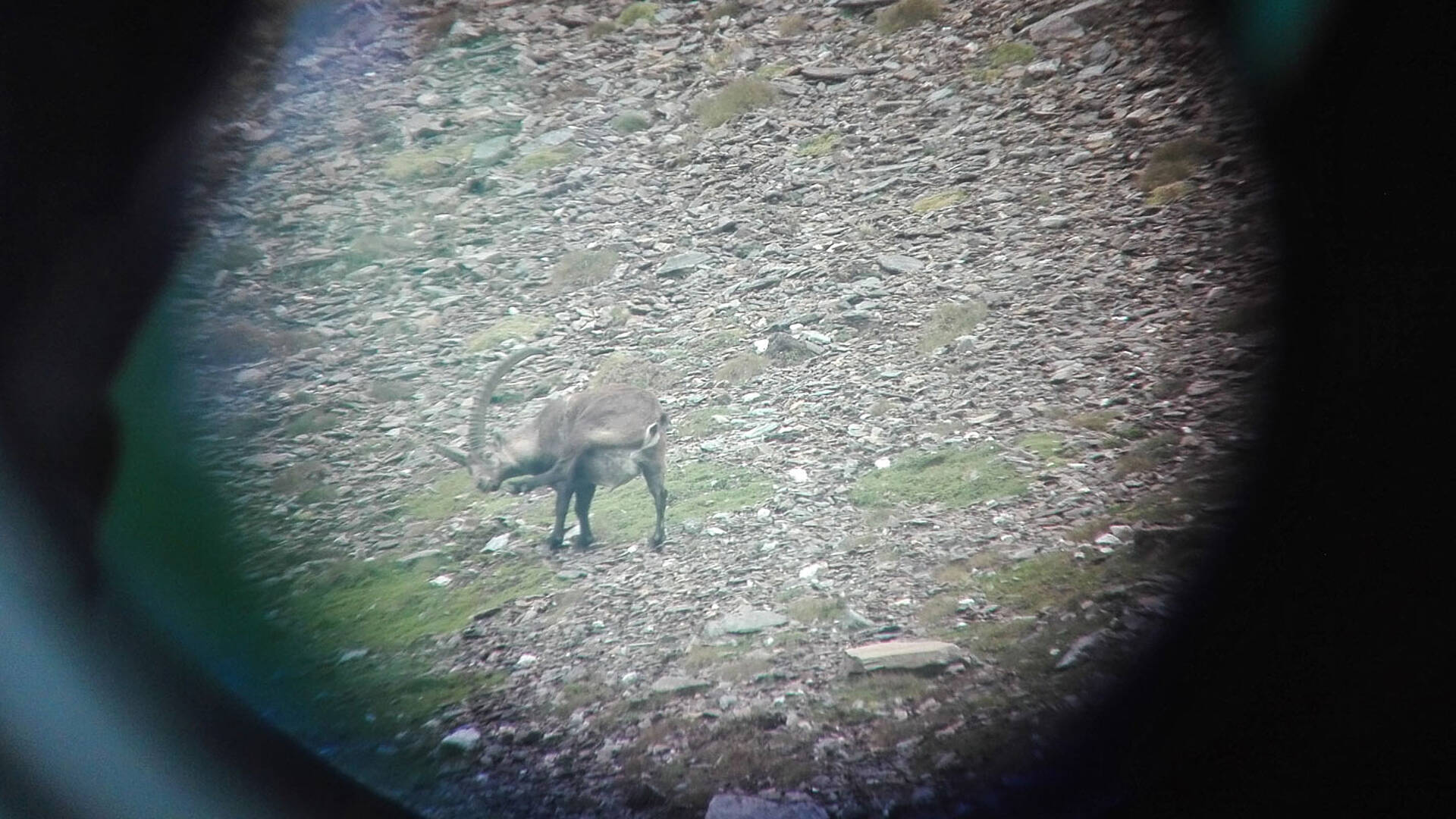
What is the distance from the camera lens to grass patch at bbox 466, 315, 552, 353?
5770mm

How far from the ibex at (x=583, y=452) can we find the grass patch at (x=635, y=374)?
62 cm

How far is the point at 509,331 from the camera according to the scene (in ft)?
19.1

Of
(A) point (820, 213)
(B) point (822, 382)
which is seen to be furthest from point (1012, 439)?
(A) point (820, 213)

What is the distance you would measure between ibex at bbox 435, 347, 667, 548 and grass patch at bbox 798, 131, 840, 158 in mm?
2750

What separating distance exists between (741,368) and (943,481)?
4.76 ft

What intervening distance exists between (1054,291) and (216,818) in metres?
4.77

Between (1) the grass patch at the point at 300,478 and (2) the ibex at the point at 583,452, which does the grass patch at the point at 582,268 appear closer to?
(2) the ibex at the point at 583,452

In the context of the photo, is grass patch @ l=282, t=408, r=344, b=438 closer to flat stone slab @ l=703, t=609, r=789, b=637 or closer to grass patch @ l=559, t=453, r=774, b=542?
grass patch @ l=559, t=453, r=774, b=542

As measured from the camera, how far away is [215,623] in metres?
4.25

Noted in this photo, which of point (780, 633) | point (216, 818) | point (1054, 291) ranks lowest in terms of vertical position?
point (216, 818)

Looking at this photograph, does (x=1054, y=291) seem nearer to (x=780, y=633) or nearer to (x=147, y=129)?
(x=780, y=633)

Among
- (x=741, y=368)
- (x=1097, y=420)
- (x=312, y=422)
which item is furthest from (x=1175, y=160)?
Result: (x=312, y=422)

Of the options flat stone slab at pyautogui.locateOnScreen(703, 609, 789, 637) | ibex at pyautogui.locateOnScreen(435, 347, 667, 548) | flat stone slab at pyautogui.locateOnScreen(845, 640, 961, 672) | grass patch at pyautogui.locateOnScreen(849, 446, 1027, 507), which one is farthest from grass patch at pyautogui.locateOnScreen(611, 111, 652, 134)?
flat stone slab at pyautogui.locateOnScreen(845, 640, 961, 672)

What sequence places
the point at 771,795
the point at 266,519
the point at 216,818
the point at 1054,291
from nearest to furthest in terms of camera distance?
the point at 771,795, the point at 216,818, the point at 266,519, the point at 1054,291
